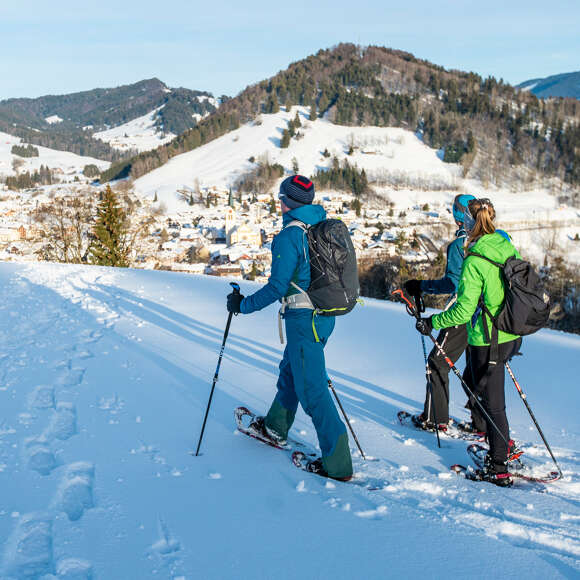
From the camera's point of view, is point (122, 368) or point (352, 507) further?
point (122, 368)

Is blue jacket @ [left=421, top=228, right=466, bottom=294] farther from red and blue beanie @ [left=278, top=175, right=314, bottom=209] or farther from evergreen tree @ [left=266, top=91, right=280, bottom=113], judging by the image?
evergreen tree @ [left=266, top=91, right=280, bottom=113]

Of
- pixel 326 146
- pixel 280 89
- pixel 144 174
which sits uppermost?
pixel 280 89

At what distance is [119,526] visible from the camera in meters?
2.28

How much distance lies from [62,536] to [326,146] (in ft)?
427

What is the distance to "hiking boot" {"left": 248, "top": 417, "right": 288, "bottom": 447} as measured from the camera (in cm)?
330

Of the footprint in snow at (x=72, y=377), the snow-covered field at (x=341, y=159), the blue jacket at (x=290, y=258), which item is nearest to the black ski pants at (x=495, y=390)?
the blue jacket at (x=290, y=258)

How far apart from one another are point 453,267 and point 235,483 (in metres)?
2.26

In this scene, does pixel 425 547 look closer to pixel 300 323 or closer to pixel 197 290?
pixel 300 323

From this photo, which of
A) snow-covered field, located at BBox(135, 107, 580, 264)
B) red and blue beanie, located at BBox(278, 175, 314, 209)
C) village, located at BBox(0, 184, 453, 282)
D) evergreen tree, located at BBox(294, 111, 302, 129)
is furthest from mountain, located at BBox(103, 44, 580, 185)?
red and blue beanie, located at BBox(278, 175, 314, 209)

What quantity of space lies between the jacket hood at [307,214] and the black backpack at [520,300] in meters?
0.95

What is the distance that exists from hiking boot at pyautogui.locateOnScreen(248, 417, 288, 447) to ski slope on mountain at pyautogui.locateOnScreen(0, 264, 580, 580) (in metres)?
0.09

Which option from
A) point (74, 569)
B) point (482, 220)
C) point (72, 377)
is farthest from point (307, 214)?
point (72, 377)

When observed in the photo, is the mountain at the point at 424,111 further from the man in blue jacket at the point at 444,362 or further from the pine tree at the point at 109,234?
the man in blue jacket at the point at 444,362

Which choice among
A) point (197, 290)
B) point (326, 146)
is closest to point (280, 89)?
point (326, 146)
